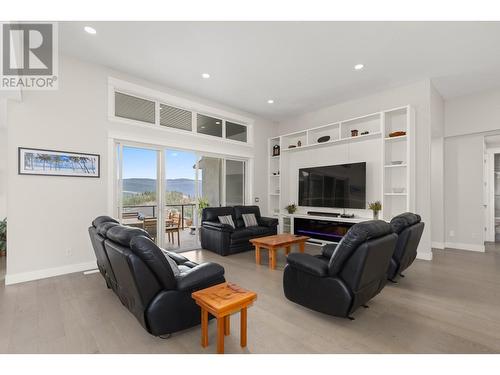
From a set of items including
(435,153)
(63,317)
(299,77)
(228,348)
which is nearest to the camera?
(228,348)

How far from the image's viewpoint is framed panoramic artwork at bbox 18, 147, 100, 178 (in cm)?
351

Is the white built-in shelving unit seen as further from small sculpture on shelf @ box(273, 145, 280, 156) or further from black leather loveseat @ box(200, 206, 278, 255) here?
black leather loveseat @ box(200, 206, 278, 255)

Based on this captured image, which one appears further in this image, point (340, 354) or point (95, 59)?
point (95, 59)

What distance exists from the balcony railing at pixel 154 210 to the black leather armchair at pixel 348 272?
339 centimetres

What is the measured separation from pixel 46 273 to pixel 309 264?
12.8ft

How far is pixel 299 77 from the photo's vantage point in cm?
457

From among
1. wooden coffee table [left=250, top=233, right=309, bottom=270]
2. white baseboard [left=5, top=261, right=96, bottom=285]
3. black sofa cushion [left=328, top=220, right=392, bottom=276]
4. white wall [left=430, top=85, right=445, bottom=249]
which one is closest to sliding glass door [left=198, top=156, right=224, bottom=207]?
wooden coffee table [left=250, top=233, right=309, bottom=270]

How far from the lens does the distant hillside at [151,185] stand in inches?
180

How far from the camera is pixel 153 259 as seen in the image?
6.30 ft

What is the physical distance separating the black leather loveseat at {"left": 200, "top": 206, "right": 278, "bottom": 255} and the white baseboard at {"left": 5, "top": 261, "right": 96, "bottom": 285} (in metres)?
2.16
